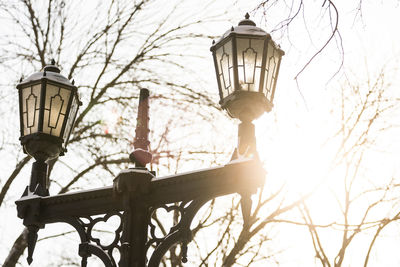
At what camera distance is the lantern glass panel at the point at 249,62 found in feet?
13.8

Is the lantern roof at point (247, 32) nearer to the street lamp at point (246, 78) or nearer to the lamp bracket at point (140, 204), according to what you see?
the street lamp at point (246, 78)

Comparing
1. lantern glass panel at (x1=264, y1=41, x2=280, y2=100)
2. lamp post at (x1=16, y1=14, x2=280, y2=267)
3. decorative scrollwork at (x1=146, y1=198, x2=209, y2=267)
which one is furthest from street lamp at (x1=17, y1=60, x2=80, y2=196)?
lantern glass panel at (x1=264, y1=41, x2=280, y2=100)

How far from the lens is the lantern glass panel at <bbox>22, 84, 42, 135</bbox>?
491 cm

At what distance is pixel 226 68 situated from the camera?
429 centimetres

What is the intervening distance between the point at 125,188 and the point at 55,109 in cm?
100

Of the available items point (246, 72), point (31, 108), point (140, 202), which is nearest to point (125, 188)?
point (140, 202)

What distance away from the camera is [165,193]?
14.9 feet

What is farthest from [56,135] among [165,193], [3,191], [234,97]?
[3,191]

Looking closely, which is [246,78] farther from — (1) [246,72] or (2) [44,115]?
(2) [44,115]

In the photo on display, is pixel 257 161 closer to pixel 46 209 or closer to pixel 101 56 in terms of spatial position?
pixel 46 209

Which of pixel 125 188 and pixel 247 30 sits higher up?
pixel 247 30

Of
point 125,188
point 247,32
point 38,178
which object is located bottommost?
point 125,188

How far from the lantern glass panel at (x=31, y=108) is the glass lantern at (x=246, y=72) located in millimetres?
1652

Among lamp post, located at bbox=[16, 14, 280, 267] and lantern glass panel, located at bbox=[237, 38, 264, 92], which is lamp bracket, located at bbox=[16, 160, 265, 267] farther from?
lantern glass panel, located at bbox=[237, 38, 264, 92]
